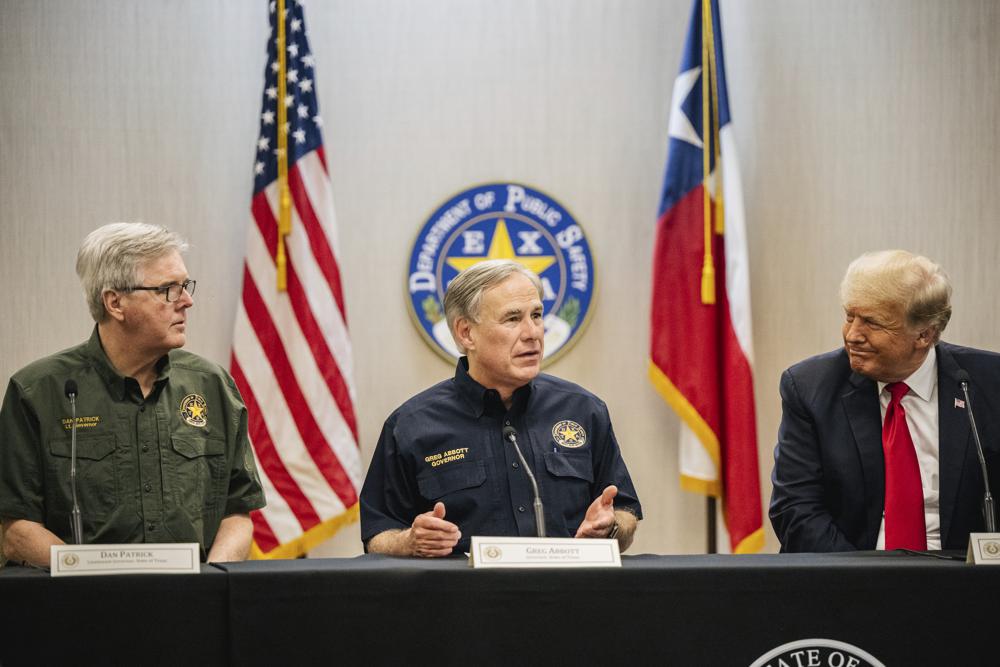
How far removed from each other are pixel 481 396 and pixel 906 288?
110cm

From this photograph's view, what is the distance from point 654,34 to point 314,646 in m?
3.15

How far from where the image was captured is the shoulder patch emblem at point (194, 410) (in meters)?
2.54

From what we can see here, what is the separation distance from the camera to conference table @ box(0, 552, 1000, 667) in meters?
1.79

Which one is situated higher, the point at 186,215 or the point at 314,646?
the point at 186,215

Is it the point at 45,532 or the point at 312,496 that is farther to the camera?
the point at 312,496

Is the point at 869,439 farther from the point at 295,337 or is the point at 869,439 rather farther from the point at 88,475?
the point at 295,337

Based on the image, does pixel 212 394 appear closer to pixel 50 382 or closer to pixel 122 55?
pixel 50 382

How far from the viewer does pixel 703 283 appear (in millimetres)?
3951

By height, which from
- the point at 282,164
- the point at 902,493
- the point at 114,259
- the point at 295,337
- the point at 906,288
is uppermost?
the point at 282,164

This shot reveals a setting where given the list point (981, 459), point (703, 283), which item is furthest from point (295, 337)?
point (981, 459)

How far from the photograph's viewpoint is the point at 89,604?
1.79m

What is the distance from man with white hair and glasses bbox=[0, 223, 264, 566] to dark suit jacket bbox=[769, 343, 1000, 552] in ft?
4.58

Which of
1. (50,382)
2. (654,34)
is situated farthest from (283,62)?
(50,382)

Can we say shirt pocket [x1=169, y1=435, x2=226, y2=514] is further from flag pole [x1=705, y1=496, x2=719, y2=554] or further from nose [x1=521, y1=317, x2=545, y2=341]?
flag pole [x1=705, y1=496, x2=719, y2=554]
